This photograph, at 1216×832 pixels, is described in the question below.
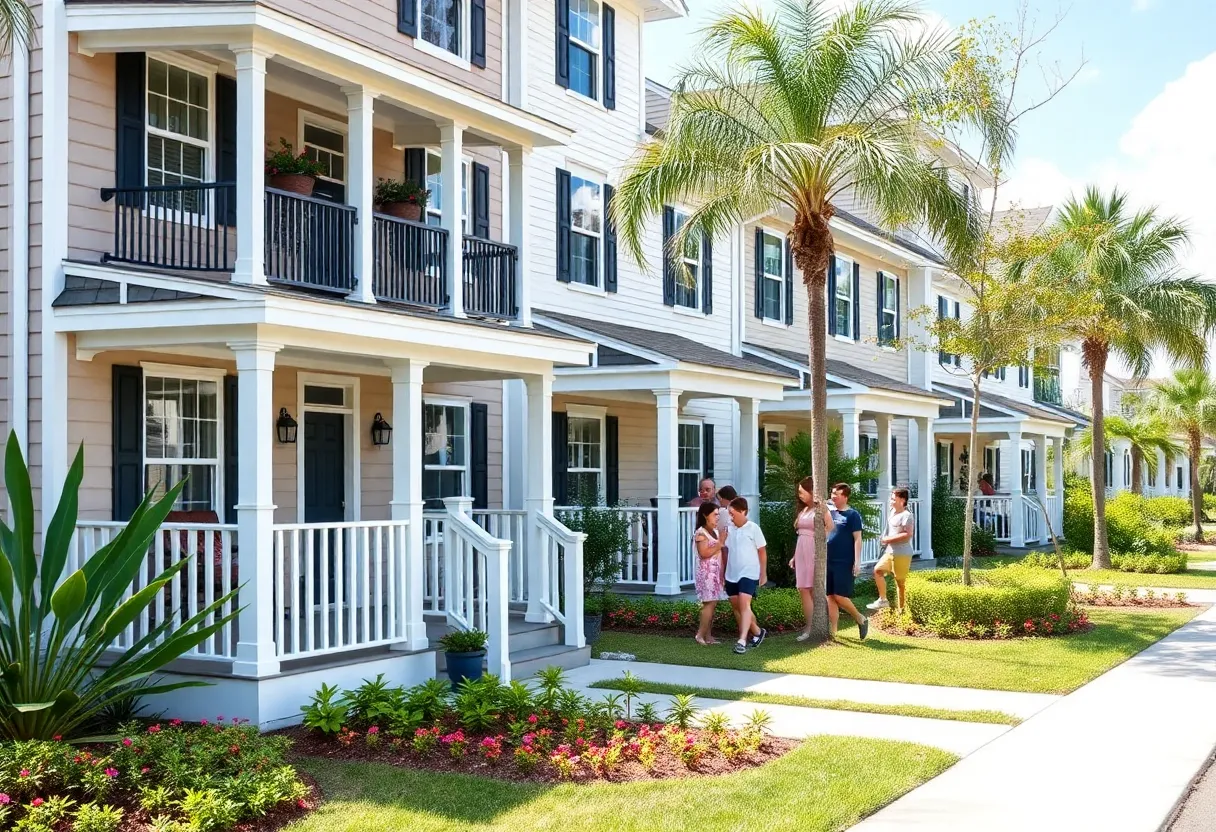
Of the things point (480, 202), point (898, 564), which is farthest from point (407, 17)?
point (898, 564)

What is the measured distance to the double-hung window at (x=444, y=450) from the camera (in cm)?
1477

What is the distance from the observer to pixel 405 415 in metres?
10.8

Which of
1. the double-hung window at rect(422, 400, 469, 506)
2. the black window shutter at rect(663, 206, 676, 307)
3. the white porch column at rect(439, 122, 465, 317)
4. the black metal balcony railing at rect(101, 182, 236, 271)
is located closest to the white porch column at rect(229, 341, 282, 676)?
the black metal balcony railing at rect(101, 182, 236, 271)

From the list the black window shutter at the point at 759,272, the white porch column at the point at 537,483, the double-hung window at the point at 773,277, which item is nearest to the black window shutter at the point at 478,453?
the white porch column at the point at 537,483

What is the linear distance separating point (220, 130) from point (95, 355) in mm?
2577

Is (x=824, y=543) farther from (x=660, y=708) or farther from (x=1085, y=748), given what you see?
(x=1085, y=748)

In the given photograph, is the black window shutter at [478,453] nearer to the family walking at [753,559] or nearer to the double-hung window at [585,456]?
the double-hung window at [585,456]

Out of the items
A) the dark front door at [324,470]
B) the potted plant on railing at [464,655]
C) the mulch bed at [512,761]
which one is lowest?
the mulch bed at [512,761]

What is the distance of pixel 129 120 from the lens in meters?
10.5

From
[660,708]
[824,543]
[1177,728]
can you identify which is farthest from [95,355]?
[1177,728]

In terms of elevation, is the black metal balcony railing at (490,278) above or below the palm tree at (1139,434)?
above

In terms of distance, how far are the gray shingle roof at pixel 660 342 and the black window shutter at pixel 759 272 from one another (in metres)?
3.22

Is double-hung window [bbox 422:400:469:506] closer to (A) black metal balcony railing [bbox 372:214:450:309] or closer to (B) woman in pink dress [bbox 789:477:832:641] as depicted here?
(A) black metal balcony railing [bbox 372:214:450:309]

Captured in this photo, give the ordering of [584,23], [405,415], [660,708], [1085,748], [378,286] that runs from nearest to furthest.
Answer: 1. [1085,748]
2. [660,708]
3. [405,415]
4. [378,286]
5. [584,23]
